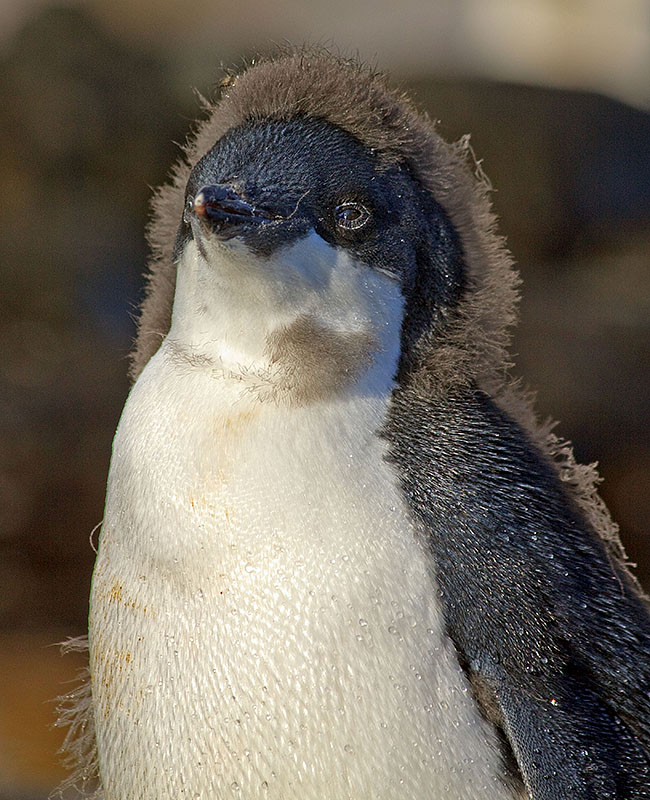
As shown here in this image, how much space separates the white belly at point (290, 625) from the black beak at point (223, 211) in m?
0.23

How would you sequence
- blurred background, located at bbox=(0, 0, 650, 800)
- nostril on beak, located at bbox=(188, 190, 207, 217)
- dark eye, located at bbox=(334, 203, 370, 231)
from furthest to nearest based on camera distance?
1. blurred background, located at bbox=(0, 0, 650, 800)
2. dark eye, located at bbox=(334, 203, 370, 231)
3. nostril on beak, located at bbox=(188, 190, 207, 217)

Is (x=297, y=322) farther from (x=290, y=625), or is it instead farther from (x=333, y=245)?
(x=290, y=625)

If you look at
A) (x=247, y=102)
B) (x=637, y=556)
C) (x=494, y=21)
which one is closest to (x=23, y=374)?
(x=637, y=556)

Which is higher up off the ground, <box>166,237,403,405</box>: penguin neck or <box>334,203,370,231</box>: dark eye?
<box>334,203,370,231</box>: dark eye

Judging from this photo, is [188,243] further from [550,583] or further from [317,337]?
[550,583]

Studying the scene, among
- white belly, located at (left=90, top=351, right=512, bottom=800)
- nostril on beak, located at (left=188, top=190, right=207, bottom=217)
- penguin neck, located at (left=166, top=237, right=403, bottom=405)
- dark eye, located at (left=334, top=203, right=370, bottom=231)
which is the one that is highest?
dark eye, located at (left=334, top=203, right=370, bottom=231)

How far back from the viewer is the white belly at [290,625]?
1350mm

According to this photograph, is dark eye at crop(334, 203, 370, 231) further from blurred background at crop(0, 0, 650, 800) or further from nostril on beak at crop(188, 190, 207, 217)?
blurred background at crop(0, 0, 650, 800)

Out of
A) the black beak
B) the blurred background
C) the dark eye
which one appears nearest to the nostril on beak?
the black beak

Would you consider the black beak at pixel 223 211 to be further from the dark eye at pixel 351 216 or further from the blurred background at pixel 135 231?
the blurred background at pixel 135 231

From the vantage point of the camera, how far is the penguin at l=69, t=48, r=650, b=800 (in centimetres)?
135

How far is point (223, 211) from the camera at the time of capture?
136 cm

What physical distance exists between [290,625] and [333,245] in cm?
54

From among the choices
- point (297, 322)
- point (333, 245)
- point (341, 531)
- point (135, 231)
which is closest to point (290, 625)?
point (341, 531)
